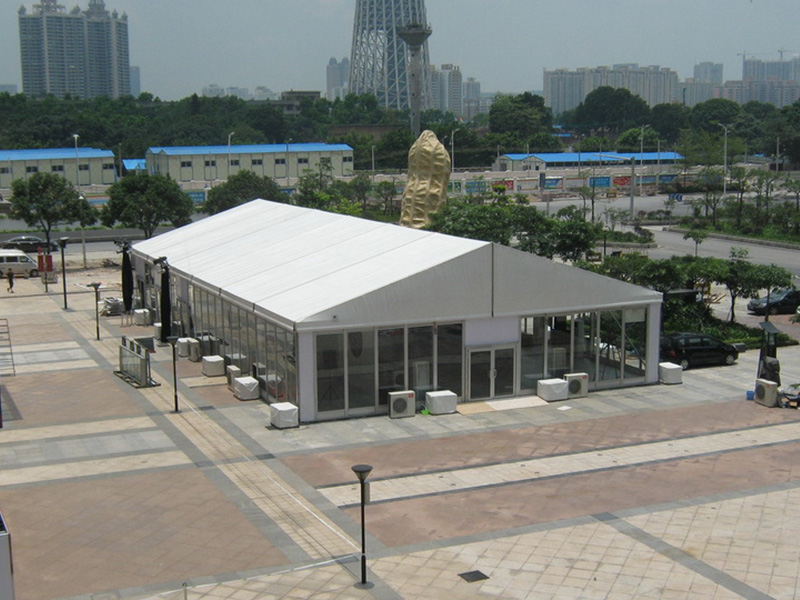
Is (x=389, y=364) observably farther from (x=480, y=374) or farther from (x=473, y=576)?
(x=473, y=576)

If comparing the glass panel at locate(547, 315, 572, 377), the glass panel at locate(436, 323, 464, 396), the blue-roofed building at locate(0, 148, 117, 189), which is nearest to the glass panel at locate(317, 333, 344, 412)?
the glass panel at locate(436, 323, 464, 396)

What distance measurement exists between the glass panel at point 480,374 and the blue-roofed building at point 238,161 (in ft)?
217

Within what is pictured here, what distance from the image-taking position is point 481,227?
1692 inches

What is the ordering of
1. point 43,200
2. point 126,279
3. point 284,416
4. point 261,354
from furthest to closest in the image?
point 43,200, point 126,279, point 261,354, point 284,416

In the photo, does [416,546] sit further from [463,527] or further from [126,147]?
[126,147]

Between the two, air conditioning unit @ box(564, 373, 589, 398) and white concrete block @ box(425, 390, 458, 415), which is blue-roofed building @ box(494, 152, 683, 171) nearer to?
air conditioning unit @ box(564, 373, 589, 398)

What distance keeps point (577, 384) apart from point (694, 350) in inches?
202

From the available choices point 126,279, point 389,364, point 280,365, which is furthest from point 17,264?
point 389,364

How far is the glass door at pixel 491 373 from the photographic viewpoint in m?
25.3

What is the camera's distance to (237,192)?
2470 inches

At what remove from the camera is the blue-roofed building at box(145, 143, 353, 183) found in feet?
308

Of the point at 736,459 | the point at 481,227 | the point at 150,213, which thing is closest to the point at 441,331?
the point at 736,459

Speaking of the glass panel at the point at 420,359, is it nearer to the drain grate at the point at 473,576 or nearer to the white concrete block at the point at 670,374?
the white concrete block at the point at 670,374

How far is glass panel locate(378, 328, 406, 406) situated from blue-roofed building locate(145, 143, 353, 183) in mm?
66863
